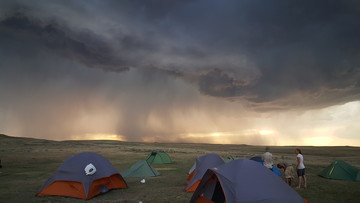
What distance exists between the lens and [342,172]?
69.8 feet

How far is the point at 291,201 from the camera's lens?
1019 centimetres

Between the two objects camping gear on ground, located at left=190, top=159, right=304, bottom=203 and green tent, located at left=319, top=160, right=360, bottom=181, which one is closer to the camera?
camping gear on ground, located at left=190, top=159, right=304, bottom=203

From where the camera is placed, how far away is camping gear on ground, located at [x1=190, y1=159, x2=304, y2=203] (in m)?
9.75

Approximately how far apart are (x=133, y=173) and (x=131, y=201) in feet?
27.3

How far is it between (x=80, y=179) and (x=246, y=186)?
9.76 m

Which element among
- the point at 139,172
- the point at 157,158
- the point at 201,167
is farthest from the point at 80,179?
the point at 157,158

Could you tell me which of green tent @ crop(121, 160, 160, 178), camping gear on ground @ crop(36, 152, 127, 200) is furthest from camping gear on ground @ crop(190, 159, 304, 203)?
green tent @ crop(121, 160, 160, 178)

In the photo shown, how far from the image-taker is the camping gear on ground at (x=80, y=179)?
46.9ft

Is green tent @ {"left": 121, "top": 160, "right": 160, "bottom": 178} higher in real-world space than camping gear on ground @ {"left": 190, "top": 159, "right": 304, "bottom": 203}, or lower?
lower

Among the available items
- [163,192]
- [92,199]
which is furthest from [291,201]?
[92,199]

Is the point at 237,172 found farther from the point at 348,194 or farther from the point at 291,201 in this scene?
the point at 348,194

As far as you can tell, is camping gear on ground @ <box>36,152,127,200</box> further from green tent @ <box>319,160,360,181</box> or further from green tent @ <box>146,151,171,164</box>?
green tent @ <box>319,160,360,181</box>

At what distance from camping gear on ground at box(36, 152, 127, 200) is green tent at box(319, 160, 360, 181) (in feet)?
62.4

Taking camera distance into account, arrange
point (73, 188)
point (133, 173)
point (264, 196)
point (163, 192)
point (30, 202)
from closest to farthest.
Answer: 1. point (264, 196)
2. point (30, 202)
3. point (73, 188)
4. point (163, 192)
5. point (133, 173)
